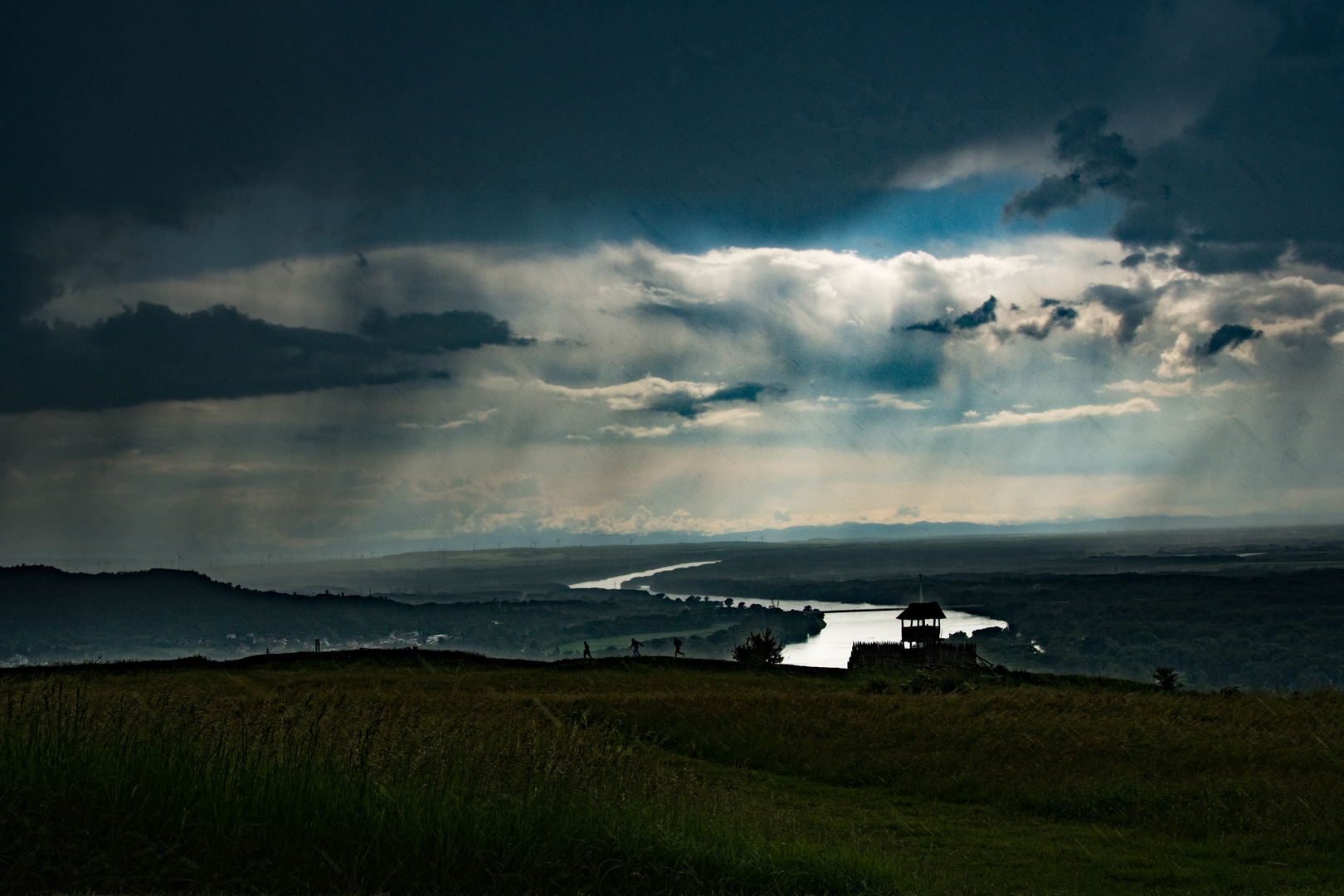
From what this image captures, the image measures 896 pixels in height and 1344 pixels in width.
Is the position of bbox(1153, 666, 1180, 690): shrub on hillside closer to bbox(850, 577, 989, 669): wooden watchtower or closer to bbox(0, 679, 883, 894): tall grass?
bbox(850, 577, 989, 669): wooden watchtower

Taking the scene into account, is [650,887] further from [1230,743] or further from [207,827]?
[1230,743]

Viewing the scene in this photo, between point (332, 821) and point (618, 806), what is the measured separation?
107 inches

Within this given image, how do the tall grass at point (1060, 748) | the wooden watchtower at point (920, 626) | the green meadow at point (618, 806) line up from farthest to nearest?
1. the wooden watchtower at point (920, 626)
2. the tall grass at point (1060, 748)
3. the green meadow at point (618, 806)

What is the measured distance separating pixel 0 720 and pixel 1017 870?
11712 millimetres

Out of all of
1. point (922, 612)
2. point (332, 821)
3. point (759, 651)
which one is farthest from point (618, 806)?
point (922, 612)

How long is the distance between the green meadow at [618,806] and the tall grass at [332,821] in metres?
0.03

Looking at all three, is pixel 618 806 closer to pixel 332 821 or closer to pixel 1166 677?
pixel 332 821

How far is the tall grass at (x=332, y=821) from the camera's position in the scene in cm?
753

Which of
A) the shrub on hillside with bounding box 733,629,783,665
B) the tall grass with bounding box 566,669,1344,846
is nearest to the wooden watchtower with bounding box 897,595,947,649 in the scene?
the shrub on hillside with bounding box 733,629,783,665

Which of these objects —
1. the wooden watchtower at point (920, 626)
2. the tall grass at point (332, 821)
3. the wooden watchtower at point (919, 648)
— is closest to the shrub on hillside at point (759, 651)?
the wooden watchtower at point (919, 648)

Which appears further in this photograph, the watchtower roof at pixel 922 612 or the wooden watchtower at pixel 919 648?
the watchtower roof at pixel 922 612

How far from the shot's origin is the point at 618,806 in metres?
9.09

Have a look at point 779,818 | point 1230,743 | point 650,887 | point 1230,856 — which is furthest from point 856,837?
point 1230,743

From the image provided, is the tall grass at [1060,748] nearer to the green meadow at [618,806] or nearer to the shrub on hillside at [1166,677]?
the green meadow at [618,806]
